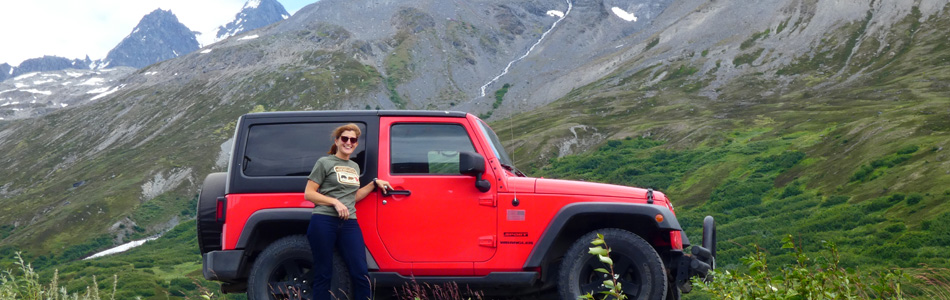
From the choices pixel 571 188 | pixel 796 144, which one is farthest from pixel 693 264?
pixel 796 144

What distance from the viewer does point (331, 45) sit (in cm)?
19488

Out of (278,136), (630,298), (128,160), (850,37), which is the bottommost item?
(128,160)

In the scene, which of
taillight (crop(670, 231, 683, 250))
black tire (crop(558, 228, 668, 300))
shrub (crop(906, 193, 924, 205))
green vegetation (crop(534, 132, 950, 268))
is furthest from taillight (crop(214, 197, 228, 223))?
shrub (crop(906, 193, 924, 205))

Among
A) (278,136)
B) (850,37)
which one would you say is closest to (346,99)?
(850,37)

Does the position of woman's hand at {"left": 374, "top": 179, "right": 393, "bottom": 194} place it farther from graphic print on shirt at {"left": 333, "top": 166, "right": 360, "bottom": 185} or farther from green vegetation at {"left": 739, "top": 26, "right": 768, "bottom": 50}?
green vegetation at {"left": 739, "top": 26, "right": 768, "bottom": 50}

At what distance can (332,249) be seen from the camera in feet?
23.9

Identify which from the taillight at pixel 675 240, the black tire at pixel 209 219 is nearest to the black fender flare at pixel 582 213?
the taillight at pixel 675 240

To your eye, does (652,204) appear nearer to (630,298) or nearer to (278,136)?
(630,298)

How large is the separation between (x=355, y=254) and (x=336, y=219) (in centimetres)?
42

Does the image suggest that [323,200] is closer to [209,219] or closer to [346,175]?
[346,175]

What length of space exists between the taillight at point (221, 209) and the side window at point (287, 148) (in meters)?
0.42

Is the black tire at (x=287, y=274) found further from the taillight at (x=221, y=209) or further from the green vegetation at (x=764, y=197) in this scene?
the green vegetation at (x=764, y=197)

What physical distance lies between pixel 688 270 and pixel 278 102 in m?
166

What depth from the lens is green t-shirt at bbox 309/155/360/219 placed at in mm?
7223
